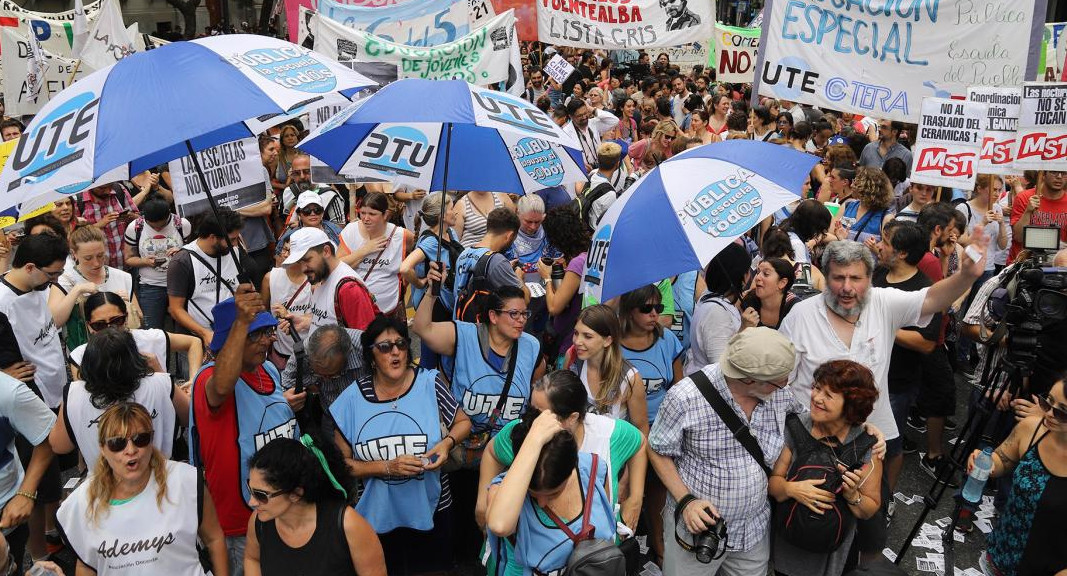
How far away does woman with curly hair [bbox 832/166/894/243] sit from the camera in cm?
682

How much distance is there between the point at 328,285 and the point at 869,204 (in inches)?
170

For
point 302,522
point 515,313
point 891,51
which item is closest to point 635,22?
point 891,51

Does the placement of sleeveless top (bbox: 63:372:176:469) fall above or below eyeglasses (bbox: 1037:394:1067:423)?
below

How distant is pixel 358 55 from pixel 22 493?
4869mm

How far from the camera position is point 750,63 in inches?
511

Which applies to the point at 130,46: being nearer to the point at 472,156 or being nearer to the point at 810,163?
the point at 472,156

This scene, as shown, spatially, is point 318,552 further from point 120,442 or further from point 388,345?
point 388,345

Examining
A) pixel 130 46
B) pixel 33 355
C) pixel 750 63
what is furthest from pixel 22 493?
pixel 750 63

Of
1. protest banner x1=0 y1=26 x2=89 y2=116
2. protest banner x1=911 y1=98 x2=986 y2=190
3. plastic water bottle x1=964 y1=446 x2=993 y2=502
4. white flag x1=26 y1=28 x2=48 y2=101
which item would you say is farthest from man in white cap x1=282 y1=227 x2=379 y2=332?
white flag x1=26 y1=28 x2=48 y2=101

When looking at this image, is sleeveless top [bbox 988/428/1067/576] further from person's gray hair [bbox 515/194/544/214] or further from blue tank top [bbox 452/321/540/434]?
person's gray hair [bbox 515/194/544/214]

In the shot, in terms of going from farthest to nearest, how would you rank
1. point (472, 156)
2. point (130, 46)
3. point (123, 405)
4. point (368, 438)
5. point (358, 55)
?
point (130, 46)
point (358, 55)
point (472, 156)
point (368, 438)
point (123, 405)

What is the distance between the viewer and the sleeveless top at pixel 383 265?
651 centimetres

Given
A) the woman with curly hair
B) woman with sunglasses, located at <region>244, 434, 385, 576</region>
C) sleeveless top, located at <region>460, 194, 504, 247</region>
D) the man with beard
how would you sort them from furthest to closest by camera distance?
sleeveless top, located at <region>460, 194, 504, 247</region>, the woman with curly hair, the man with beard, woman with sunglasses, located at <region>244, 434, 385, 576</region>

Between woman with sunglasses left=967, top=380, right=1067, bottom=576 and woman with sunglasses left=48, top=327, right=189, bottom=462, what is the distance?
12.5 ft
